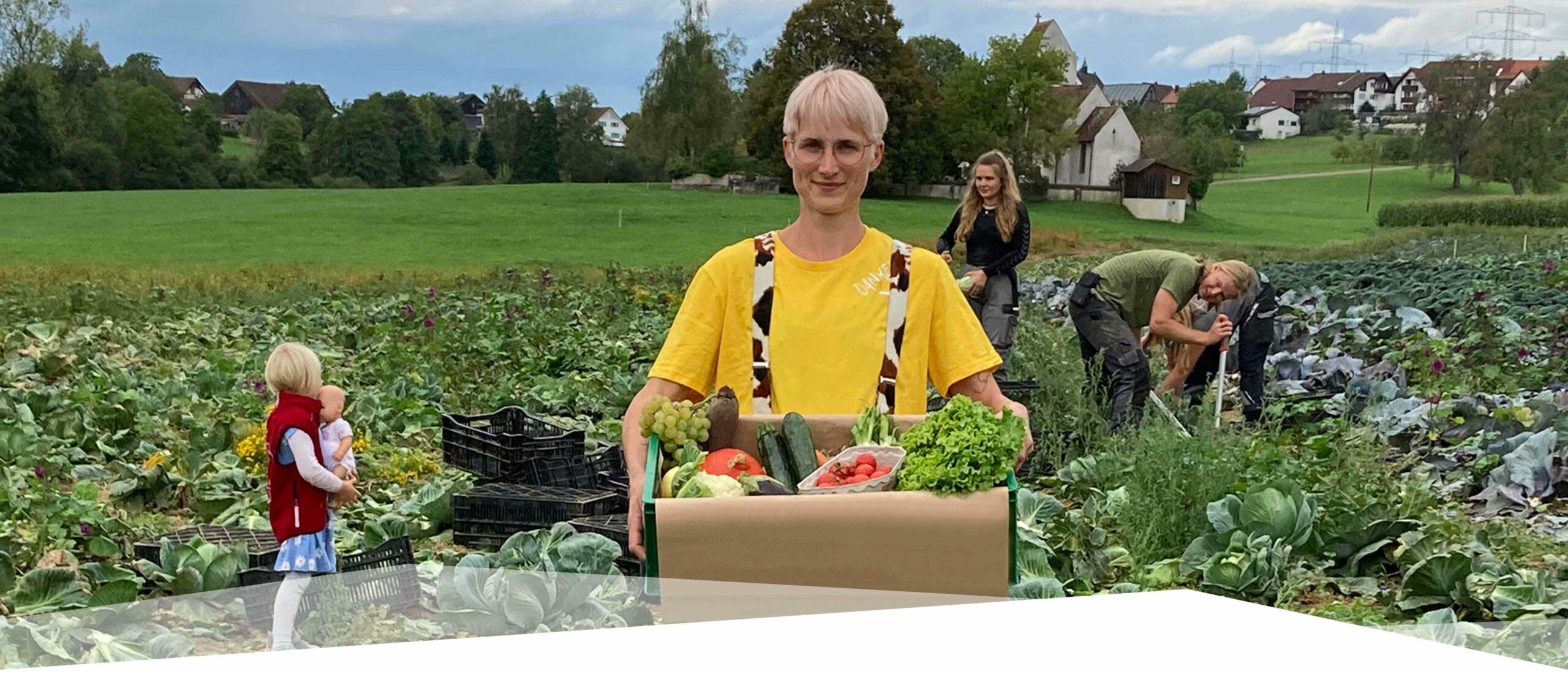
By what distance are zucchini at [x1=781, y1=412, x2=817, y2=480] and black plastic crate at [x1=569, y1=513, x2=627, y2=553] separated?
1.96m

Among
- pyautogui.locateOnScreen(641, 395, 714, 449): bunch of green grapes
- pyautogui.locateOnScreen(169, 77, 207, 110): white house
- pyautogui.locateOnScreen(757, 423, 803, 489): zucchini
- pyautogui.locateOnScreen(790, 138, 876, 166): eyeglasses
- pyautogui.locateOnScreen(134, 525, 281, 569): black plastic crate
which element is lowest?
pyautogui.locateOnScreen(134, 525, 281, 569): black plastic crate

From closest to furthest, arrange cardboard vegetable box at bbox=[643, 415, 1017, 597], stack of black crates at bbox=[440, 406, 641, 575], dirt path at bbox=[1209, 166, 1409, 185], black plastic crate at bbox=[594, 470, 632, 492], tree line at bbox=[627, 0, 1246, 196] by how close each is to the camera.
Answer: cardboard vegetable box at bbox=[643, 415, 1017, 597], stack of black crates at bbox=[440, 406, 641, 575], black plastic crate at bbox=[594, 470, 632, 492], tree line at bbox=[627, 0, 1246, 196], dirt path at bbox=[1209, 166, 1409, 185]

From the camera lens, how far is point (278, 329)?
378 inches

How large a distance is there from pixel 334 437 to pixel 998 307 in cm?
349

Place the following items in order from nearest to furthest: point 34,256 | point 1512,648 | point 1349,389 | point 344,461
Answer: point 1512,648, point 344,461, point 1349,389, point 34,256

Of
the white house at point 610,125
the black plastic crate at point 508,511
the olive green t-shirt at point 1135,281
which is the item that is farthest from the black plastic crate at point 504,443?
the white house at point 610,125

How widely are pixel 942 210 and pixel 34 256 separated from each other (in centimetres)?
810

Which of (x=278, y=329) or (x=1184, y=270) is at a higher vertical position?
(x=1184, y=270)

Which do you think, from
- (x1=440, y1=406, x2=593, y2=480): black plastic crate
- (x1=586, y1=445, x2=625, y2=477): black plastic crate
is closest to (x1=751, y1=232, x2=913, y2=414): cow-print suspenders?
(x1=440, y1=406, x2=593, y2=480): black plastic crate

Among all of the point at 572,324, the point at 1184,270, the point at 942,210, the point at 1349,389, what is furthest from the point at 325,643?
the point at 942,210

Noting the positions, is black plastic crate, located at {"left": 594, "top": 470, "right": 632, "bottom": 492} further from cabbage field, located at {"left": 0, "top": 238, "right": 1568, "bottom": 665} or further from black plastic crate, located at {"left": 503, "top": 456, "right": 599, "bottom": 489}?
cabbage field, located at {"left": 0, "top": 238, "right": 1568, "bottom": 665}

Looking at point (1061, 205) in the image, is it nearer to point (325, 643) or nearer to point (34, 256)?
point (34, 256)

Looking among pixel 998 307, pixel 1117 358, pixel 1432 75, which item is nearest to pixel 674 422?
pixel 1117 358

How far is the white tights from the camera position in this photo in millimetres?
3439
